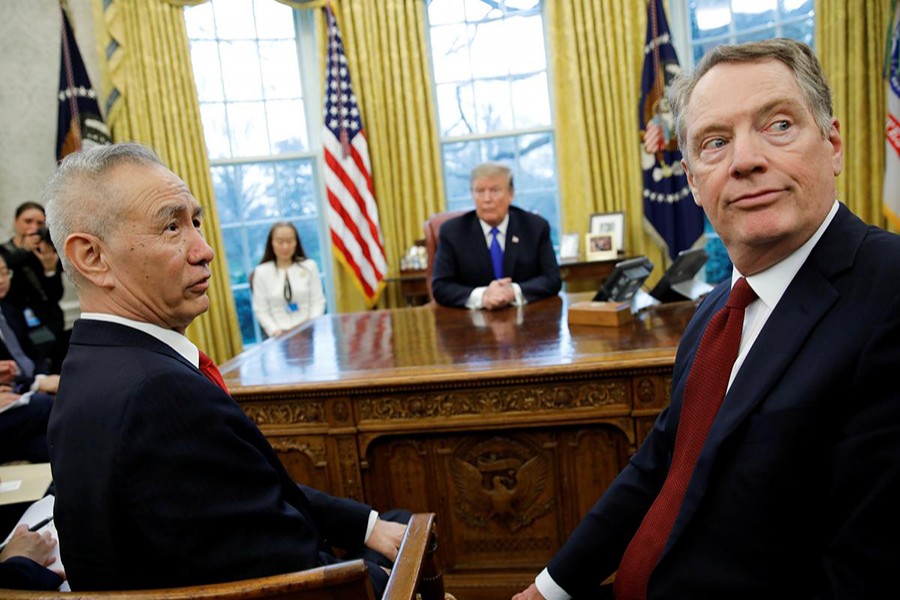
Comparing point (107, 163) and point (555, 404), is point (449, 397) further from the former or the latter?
point (107, 163)

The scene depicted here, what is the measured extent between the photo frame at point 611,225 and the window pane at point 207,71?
3.38 metres

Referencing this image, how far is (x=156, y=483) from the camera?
104 cm

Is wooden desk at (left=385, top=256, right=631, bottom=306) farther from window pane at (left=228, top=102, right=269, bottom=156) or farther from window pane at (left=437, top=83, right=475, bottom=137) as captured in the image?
window pane at (left=228, top=102, right=269, bottom=156)

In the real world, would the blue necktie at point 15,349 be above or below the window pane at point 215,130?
below

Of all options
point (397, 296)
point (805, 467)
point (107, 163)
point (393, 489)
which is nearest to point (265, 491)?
point (107, 163)

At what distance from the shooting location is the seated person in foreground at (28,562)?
127cm

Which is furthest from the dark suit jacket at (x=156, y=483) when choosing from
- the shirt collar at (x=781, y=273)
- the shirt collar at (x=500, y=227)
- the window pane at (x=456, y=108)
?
the window pane at (x=456, y=108)

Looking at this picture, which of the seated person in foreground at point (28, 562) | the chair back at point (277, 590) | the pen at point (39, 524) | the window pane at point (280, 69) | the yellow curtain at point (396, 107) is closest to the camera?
the chair back at point (277, 590)

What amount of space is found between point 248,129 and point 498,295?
359 cm

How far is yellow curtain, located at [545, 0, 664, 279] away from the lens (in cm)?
535

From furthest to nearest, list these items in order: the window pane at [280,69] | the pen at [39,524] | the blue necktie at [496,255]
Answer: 1. the window pane at [280,69]
2. the blue necktie at [496,255]
3. the pen at [39,524]

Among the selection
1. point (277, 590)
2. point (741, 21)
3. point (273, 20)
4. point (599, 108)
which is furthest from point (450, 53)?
point (277, 590)

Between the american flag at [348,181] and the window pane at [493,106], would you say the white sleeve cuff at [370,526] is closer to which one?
the american flag at [348,181]

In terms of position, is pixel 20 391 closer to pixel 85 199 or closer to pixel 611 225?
pixel 85 199
